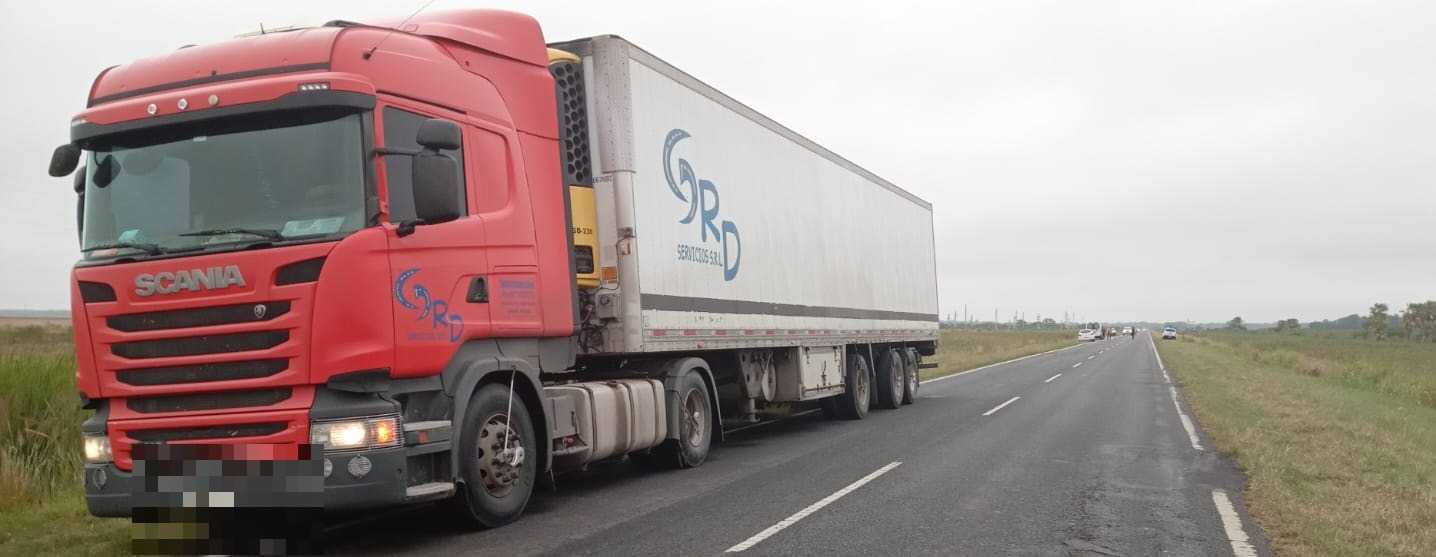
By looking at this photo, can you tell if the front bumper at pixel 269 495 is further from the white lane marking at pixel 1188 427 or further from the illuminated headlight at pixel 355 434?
the white lane marking at pixel 1188 427

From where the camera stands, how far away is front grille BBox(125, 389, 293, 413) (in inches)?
233

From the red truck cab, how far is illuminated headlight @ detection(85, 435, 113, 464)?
1 cm

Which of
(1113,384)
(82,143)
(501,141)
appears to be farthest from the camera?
(1113,384)

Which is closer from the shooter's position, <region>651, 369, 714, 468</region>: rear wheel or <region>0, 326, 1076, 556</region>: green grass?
<region>0, 326, 1076, 556</region>: green grass

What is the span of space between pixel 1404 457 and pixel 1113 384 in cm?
1361

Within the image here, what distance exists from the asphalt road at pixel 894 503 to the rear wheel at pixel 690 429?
0.72 ft

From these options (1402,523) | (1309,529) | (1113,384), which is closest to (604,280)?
(1309,529)

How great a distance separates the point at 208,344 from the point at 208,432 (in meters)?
0.52

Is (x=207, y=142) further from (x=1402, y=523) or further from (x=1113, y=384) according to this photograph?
(x=1113, y=384)

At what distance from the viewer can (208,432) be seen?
596 cm

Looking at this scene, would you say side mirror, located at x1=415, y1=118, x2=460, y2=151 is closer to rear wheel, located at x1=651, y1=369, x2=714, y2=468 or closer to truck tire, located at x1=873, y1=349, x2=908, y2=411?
rear wheel, located at x1=651, y1=369, x2=714, y2=468

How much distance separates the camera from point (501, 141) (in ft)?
24.7

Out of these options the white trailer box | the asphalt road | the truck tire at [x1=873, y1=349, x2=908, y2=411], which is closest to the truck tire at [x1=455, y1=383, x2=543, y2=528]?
the asphalt road

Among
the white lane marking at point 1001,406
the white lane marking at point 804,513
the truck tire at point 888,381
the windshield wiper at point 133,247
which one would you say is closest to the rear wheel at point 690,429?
the white lane marking at point 804,513
